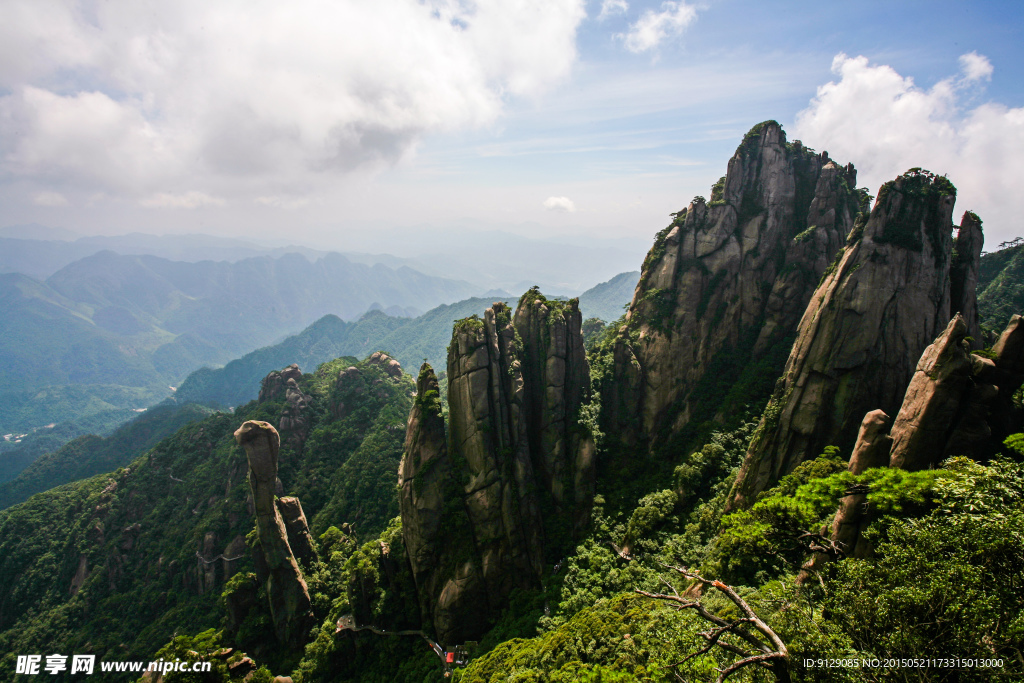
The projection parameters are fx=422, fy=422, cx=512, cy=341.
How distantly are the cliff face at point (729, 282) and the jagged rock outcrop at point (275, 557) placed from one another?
3218cm

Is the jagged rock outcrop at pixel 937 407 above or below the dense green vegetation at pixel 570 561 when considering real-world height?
above

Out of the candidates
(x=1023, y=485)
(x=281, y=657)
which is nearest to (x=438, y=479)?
(x=281, y=657)

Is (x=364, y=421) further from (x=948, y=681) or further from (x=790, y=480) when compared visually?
(x=948, y=681)

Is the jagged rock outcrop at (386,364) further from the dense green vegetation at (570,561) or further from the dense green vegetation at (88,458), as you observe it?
the dense green vegetation at (88,458)

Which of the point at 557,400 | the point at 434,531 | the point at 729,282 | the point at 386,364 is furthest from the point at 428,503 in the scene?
the point at 386,364

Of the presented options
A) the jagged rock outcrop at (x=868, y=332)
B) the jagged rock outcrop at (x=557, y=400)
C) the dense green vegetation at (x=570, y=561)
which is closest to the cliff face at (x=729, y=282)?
the dense green vegetation at (x=570, y=561)

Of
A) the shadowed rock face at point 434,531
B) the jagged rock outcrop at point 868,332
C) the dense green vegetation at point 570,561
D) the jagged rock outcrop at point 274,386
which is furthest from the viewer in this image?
the jagged rock outcrop at point 274,386

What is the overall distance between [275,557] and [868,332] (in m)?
50.0

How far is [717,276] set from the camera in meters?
43.2

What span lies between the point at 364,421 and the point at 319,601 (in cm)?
3054

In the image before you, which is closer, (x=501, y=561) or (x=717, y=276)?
(x=501, y=561)

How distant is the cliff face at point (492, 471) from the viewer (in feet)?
111

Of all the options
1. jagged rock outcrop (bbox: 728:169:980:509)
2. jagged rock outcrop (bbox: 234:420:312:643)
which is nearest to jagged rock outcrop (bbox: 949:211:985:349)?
jagged rock outcrop (bbox: 728:169:980:509)

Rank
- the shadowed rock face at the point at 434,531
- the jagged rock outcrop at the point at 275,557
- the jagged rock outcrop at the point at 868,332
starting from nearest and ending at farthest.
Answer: the jagged rock outcrop at the point at 868,332
the shadowed rock face at the point at 434,531
the jagged rock outcrop at the point at 275,557
